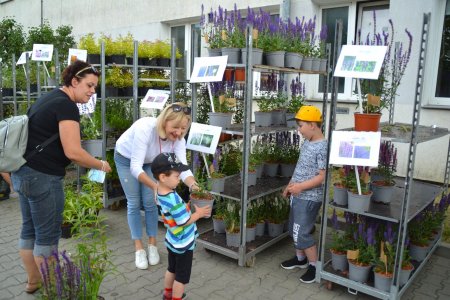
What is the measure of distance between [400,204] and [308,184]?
76cm

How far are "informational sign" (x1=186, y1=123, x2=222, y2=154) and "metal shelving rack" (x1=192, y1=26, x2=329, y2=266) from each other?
0.16 metres

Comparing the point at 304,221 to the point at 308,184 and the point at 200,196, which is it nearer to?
the point at 308,184

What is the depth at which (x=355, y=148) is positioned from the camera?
2.81 metres

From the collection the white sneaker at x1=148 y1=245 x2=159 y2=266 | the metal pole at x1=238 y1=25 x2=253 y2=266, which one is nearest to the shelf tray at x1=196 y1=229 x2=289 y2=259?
the metal pole at x1=238 y1=25 x2=253 y2=266

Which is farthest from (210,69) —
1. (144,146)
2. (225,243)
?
(225,243)

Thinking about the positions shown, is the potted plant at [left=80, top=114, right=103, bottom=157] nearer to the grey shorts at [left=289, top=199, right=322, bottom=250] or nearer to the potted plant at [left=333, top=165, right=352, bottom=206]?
the grey shorts at [left=289, top=199, right=322, bottom=250]

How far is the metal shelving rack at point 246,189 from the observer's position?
3.34 meters

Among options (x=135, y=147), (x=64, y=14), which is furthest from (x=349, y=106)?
(x=64, y=14)

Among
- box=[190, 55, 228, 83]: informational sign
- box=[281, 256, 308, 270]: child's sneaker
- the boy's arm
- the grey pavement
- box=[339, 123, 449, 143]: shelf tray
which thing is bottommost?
the grey pavement

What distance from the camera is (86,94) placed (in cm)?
269

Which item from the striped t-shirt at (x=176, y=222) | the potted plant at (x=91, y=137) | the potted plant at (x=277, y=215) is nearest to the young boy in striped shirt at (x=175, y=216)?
the striped t-shirt at (x=176, y=222)

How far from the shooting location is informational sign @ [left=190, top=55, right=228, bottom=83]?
3.40 m

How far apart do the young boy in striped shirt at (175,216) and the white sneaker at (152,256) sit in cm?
91

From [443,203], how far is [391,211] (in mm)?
1008
